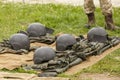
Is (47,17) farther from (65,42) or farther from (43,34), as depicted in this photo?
(65,42)

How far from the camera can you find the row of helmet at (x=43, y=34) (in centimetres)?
938

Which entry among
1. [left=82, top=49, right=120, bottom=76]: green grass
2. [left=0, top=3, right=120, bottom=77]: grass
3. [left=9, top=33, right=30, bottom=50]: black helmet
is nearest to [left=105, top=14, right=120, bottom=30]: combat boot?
[left=0, top=3, right=120, bottom=77]: grass

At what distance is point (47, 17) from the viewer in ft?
47.0

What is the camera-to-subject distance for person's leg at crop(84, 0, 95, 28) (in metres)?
12.9

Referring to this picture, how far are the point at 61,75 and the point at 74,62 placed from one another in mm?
798

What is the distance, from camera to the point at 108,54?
33.7 ft

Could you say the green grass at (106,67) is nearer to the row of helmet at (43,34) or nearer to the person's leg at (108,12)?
the row of helmet at (43,34)

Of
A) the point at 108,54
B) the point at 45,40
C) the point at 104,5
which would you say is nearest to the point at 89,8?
the point at 104,5

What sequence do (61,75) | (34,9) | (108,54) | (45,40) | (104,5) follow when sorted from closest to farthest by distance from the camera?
1. (61,75)
2. (108,54)
3. (45,40)
4. (104,5)
5. (34,9)

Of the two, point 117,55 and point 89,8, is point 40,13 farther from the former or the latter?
point 117,55

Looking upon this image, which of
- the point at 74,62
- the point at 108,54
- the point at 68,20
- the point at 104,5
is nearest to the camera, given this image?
the point at 74,62

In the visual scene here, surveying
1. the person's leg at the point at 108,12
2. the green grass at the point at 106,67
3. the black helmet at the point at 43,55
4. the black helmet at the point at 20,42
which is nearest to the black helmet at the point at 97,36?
the green grass at the point at 106,67

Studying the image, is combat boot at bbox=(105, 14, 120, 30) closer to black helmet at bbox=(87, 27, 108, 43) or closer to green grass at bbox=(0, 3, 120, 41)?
green grass at bbox=(0, 3, 120, 41)

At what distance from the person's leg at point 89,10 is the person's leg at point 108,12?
1.14ft
